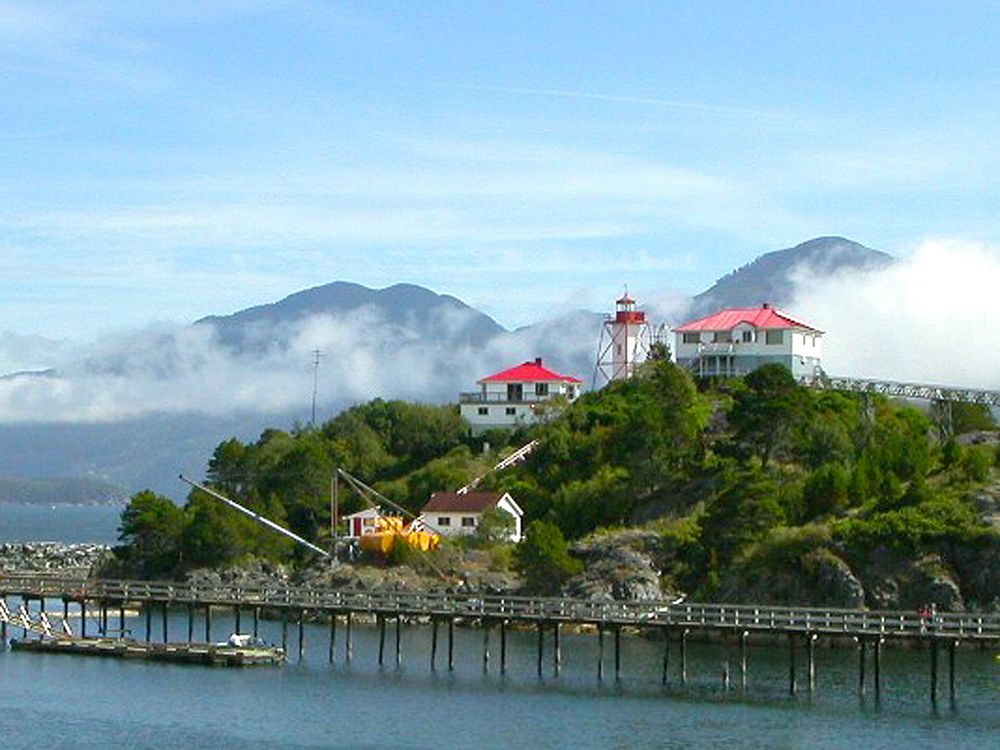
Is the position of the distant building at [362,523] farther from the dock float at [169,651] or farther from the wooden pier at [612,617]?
the dock float at [169,651]

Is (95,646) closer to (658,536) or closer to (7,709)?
(7,709)

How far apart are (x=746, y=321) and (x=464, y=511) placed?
26608mm

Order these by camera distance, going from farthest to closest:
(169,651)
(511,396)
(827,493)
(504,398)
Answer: (511,396)
(504,398)
(827,493)
(169,651)

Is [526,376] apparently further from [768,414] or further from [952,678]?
[952,678]

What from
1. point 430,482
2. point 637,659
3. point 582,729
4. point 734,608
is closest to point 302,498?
point 430,482

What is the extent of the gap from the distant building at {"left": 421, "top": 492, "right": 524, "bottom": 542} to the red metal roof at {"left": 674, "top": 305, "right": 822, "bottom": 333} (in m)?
22.9

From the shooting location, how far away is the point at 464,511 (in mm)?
126750

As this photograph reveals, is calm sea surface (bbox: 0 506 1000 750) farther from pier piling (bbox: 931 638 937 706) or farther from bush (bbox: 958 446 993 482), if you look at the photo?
bush (bbox: 958 446 993 482)

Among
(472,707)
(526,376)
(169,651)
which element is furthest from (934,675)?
(526,376)

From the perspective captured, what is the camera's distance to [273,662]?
87.3 metres

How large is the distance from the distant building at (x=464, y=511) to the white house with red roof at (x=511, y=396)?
18531mm

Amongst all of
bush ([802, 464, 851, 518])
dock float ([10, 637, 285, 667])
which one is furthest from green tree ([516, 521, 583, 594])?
dock float ([10, 637, 285, 667])

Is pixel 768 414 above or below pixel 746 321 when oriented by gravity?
below

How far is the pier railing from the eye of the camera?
259 ft
